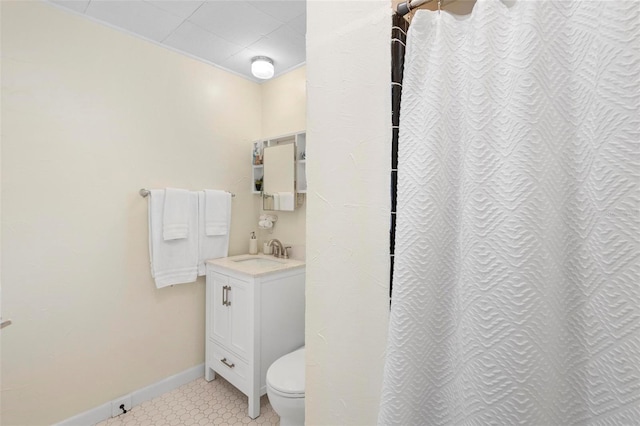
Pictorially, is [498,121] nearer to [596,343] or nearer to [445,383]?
[596,343]

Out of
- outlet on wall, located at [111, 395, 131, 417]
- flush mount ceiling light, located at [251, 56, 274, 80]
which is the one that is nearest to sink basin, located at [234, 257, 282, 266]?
outlet on wall, located at [111, 395, 131, 417]

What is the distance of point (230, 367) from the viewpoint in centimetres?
196

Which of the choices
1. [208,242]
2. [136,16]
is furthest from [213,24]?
[208,242]

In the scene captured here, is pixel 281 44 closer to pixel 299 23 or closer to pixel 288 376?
pixel 299 23

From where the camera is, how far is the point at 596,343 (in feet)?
1.39

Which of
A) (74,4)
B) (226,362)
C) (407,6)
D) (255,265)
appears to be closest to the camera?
(407,6)

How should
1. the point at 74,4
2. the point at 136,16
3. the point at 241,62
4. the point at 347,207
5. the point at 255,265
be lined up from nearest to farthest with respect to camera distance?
the point at 347,207 < the point at 74,4 < the point at 136,16 < the point at 255,265 < the point at 241,62

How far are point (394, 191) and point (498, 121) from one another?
0.23 metres

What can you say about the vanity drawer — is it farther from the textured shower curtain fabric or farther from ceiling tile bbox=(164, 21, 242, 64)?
ceiling tile bbox=(164, 21, 242, 64)

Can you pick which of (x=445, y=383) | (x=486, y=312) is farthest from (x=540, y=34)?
(x=445, y=383)

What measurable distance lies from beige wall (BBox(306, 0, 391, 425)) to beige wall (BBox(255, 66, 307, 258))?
1453 mm

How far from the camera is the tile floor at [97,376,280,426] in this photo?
70.1 inches

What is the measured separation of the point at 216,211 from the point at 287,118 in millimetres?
933

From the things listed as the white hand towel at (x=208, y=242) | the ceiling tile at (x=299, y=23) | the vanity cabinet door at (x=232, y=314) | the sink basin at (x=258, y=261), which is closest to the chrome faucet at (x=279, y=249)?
the sink basin at (x=258, y=261)
